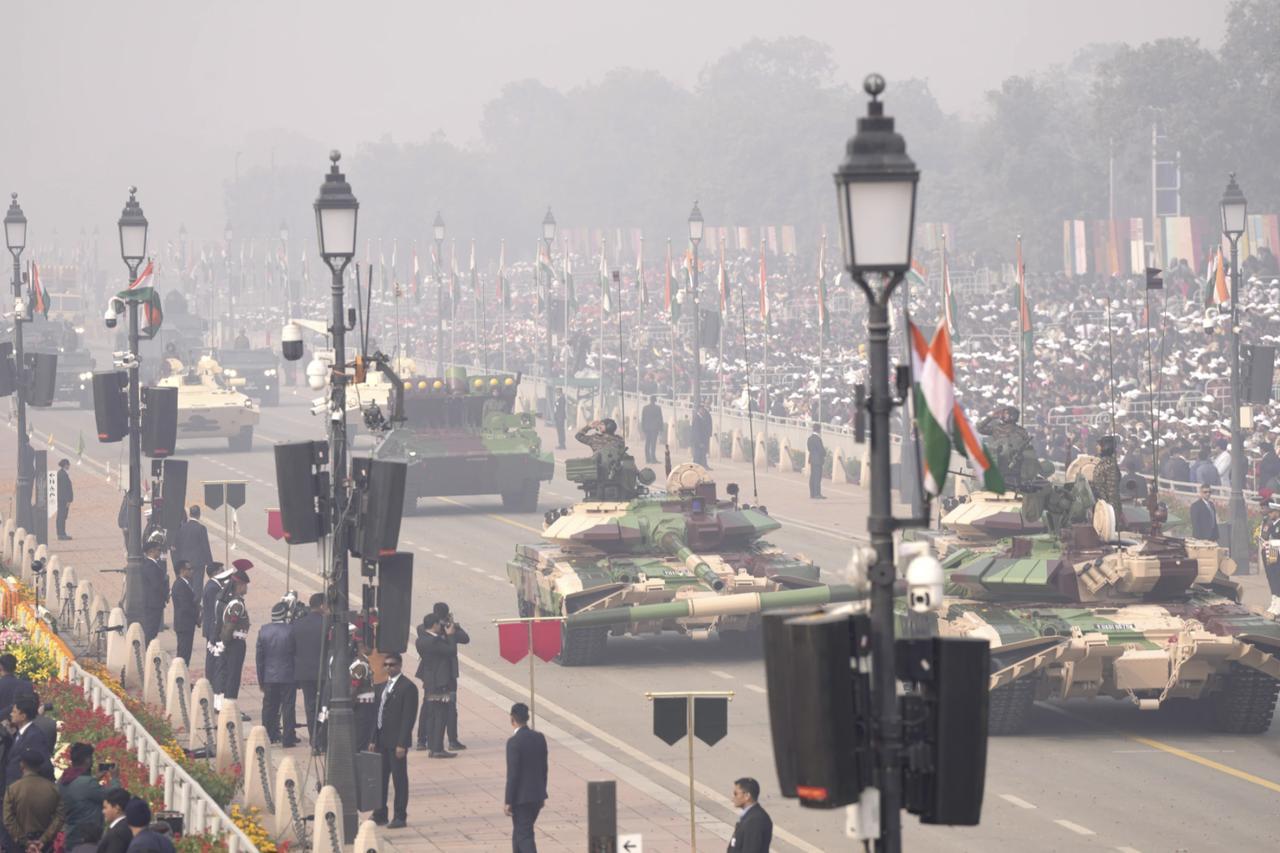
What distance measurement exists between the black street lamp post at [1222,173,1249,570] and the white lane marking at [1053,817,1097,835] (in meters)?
15.8

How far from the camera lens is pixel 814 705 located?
10.2 metres

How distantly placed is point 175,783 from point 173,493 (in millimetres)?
13786

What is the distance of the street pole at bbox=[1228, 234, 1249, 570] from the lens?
36.6 meters

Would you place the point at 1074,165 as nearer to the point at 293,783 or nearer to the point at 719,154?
the point at 719,154

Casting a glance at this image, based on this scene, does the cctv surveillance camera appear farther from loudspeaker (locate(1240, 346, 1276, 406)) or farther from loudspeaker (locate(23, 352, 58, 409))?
loudspeaker (locate(1240, 346, 1276, 406))

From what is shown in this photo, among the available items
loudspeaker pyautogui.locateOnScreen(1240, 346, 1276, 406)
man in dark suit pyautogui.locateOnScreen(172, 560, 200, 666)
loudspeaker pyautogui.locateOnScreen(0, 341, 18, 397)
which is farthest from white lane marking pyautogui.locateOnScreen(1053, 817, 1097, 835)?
loudspeaker pyautogui.locateOnScreen(0, 341, 18, 397)

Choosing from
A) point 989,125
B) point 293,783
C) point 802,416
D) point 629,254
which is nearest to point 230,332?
point 989,125

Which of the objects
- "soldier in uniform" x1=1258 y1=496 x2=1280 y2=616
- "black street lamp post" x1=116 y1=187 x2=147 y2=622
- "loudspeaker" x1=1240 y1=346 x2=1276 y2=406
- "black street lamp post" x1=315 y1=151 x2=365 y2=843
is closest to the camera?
"black street lamp post" x1=315 y1=151 x2=365 y2=843

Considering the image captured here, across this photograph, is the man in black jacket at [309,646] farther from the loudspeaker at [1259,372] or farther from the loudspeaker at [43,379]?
the loudspeaker at [1259,372]

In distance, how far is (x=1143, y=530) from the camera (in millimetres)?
28047

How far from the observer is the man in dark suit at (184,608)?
29.5 meters

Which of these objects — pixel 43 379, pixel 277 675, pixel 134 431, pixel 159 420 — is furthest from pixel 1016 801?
pixel 43 379

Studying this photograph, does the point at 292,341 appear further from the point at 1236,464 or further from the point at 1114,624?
the point at 1236,464

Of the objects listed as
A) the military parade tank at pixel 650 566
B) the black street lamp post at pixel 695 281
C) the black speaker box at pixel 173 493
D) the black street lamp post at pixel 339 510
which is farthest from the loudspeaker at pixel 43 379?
the black street lamp post at pixel 339 510
